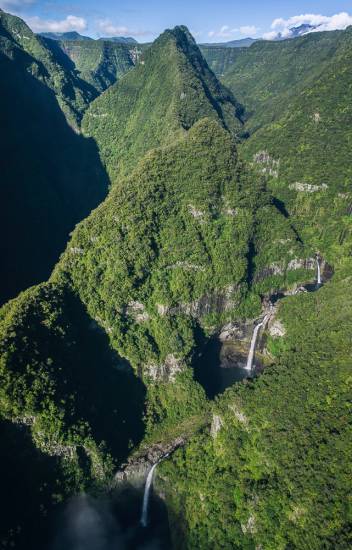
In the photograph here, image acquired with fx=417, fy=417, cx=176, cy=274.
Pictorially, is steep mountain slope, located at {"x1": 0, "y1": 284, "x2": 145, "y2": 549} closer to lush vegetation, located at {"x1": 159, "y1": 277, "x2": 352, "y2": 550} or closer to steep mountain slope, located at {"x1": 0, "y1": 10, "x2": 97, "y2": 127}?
lush vegetation, located at {"x1": 159, "y1": 277, "x2": 352, "y2": 550}

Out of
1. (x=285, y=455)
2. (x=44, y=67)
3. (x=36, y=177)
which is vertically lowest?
(x=285, y=455)

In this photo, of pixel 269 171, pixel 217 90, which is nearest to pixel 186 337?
pixel 269 171

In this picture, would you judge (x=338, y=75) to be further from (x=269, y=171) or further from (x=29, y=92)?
(x=29, y=92)

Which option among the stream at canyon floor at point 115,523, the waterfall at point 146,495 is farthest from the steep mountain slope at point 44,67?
the stream at canyon floor at point 115,523

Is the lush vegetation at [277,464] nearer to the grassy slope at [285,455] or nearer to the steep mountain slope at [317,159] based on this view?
the grassy slope at [285,455]

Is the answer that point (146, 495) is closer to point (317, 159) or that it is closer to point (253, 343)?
point (253, 343)

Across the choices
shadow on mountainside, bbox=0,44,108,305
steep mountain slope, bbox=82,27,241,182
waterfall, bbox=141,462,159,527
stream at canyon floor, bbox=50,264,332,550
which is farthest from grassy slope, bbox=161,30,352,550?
steep mountain slope, bbox=82,27,241,182

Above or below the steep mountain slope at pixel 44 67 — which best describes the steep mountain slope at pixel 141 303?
below

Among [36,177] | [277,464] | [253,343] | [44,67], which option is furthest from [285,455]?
[44,67]
